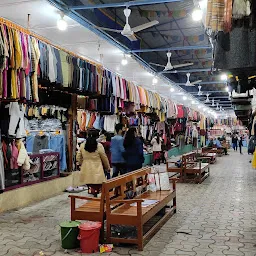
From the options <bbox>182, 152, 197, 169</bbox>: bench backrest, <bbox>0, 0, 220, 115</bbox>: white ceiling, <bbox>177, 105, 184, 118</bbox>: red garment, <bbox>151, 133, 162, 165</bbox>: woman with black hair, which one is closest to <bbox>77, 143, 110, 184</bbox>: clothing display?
<bbox>0, 0, 220, 115</bbox>: white ceiling

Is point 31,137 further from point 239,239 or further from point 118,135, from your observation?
point 239,239

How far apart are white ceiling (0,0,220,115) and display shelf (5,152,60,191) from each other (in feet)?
8.82

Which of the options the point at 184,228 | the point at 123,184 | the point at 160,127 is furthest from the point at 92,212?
the point at 160,127

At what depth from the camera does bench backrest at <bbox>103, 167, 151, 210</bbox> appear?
14.4 ft

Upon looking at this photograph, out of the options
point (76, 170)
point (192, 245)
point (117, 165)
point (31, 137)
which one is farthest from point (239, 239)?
point (31, 137)

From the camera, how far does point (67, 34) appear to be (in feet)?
24.8

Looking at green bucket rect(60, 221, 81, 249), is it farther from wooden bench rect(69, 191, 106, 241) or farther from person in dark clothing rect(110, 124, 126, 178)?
person in dark clothing rect(110, 124, 126, 178)

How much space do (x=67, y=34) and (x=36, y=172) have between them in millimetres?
3112

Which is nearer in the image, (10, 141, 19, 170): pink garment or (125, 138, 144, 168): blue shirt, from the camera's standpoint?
(10, 141, 19, 170): pink garment

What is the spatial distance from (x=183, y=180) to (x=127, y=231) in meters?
5.48

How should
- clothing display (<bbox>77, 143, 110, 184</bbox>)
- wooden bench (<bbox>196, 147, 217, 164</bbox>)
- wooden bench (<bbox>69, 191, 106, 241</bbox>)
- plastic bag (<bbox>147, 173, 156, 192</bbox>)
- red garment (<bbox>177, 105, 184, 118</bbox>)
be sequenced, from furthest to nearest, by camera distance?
red garment (<bbox>177, 105, 184, 118</bbox>)
wooden bench (<bbox>196, 147, 217, 164</bbox>)
clothing display (<bbox>77, 143, 110, 184</bbox>)
plastic bag (<bbox>147, 173, 156, 192</bbox>)
wooden bench (<bbox>69, 191, 106, 241</bbox>)

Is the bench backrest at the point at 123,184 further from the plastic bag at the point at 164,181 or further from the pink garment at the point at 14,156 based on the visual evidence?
the pink garment at the point at 14,156

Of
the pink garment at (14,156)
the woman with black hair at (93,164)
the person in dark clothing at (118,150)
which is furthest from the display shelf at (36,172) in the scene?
the person in dark clothing at (118,150)

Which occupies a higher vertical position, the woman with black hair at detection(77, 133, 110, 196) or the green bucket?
the woman with black hair at detection(77, 133, 110, 196)
